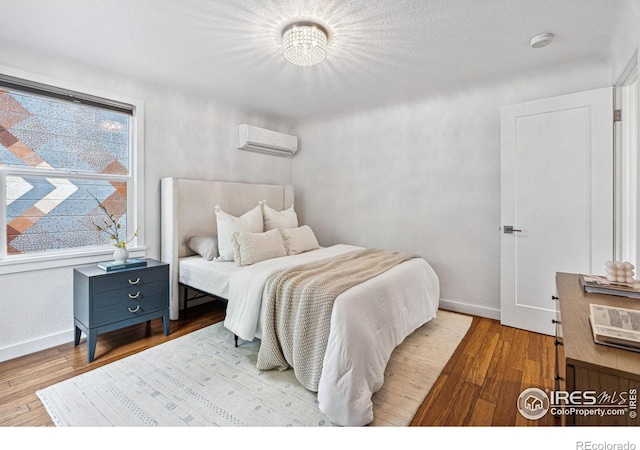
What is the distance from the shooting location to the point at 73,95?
2639 mm

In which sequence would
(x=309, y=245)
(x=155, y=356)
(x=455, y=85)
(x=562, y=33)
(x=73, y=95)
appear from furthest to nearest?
(x=309, y=245)
(x=455, y=85)
(x=73, y=95)
(x=155, y=356)
(x=562, y=33)

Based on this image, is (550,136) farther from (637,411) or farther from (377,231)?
(637,411)

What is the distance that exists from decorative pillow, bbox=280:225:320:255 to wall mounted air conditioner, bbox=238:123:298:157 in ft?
4.24

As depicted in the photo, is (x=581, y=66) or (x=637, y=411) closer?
(x=637, y=411)

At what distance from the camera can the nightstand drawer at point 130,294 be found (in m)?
2.38

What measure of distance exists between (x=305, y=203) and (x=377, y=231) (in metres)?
1.26

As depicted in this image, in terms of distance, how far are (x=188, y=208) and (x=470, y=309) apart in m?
3.20

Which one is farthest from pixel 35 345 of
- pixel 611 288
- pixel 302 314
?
pixel 611 288

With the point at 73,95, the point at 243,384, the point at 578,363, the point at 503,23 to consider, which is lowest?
the point at 243,384

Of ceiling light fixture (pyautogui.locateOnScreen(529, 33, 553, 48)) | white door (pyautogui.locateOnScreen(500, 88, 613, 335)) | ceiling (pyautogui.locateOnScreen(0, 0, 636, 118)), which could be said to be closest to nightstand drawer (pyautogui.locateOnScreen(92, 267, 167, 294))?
ceiling (pyautogui.locateOnScreen(0, 0, 636, 118))

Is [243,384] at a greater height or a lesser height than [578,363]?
lesser

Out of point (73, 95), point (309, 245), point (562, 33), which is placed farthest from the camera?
point (309, 245)

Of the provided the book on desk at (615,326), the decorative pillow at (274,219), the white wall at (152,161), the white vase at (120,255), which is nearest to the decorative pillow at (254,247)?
the decorative pillow at (274,219)

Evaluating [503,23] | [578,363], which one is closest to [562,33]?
[503,23]
